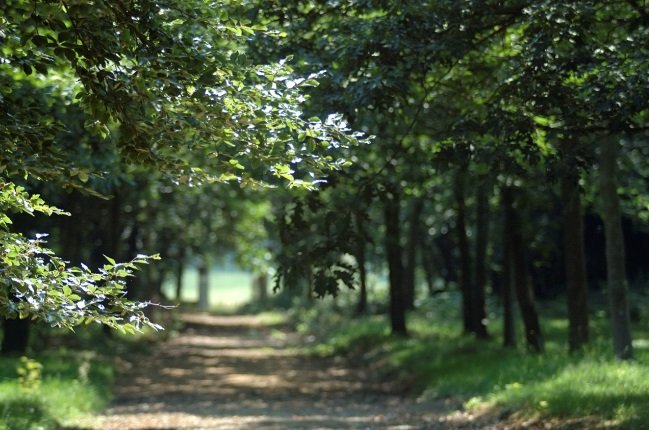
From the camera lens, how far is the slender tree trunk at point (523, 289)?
16.1 meters

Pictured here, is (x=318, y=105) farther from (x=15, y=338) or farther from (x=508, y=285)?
(x=15, y=338)

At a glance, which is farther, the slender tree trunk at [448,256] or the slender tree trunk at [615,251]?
the slender tree trunk at [448,256]

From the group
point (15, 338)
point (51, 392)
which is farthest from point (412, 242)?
point (51, 392)

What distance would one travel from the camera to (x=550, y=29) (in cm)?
880

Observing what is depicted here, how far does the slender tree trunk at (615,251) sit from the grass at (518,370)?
15.3 inches

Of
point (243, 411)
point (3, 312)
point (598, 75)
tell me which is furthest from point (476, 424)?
point (3, 312)

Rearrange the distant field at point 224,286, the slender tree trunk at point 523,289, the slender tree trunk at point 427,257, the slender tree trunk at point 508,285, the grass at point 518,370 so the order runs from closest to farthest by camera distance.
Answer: the grass at point 518,370
the slender tree trunk at point 523,289
the slender tree trunk at point 508,285
the slender tree trunk at point 427,257
the distant field at point 224,286

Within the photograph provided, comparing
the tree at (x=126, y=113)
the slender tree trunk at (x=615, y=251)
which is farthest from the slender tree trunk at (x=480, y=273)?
the tree at (x=126, y=113)

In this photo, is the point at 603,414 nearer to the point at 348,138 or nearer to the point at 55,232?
the point at 348,138

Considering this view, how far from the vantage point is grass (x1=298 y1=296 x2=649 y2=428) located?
33.2ft

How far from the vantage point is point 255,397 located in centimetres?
1648

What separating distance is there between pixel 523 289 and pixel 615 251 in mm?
4179

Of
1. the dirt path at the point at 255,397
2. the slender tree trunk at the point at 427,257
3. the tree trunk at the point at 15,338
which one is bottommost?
the dirt path at the point at 255,397

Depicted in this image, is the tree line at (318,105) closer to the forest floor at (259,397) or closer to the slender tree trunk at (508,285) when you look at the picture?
the slender tree trunk at (508,285)
